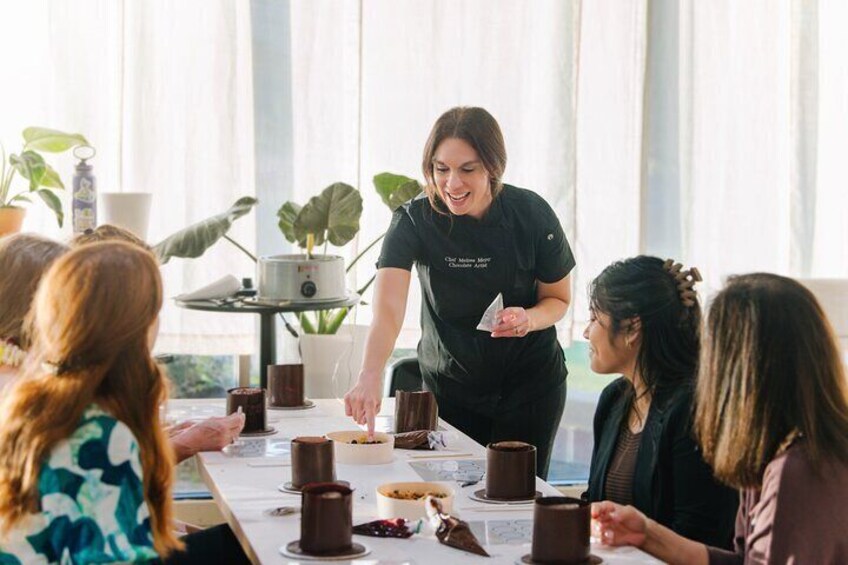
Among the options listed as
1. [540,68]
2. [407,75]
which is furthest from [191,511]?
[540,68]

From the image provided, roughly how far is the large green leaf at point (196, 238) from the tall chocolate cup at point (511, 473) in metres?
1.65

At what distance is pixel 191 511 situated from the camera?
4129mm

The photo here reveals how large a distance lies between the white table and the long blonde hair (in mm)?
297

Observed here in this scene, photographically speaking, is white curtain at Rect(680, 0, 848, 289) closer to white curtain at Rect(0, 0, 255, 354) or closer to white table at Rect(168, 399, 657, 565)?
white curtain at Rect(0, 0, 255, 354)

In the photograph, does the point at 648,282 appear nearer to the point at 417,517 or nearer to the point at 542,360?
the point at 417,517

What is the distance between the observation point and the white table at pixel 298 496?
1761 millimetres

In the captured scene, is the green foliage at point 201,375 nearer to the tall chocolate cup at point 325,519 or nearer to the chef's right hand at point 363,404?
the chef's right hand at point 363,404

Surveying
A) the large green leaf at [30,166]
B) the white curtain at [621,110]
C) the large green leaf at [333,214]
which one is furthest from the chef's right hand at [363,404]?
the white curtain at [621,110]

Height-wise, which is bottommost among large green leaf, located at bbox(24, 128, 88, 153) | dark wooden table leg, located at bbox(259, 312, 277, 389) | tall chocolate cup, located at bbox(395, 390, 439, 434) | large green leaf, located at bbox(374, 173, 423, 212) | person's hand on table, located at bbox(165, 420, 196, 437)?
person's hand on table, located at bbox(165, 420, 196, 437)

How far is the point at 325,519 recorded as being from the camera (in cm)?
172

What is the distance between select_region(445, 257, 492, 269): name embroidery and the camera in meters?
2.94

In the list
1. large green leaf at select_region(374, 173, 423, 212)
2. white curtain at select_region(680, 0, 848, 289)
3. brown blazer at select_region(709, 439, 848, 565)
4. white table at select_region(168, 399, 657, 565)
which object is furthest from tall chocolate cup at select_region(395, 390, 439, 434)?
white curtain at select_region(680, 0, 848, 289)

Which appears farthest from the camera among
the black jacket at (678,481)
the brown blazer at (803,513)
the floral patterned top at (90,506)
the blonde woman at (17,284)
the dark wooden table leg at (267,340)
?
the dark wooden table leg at (267,340)

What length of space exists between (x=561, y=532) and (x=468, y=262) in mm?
1327
